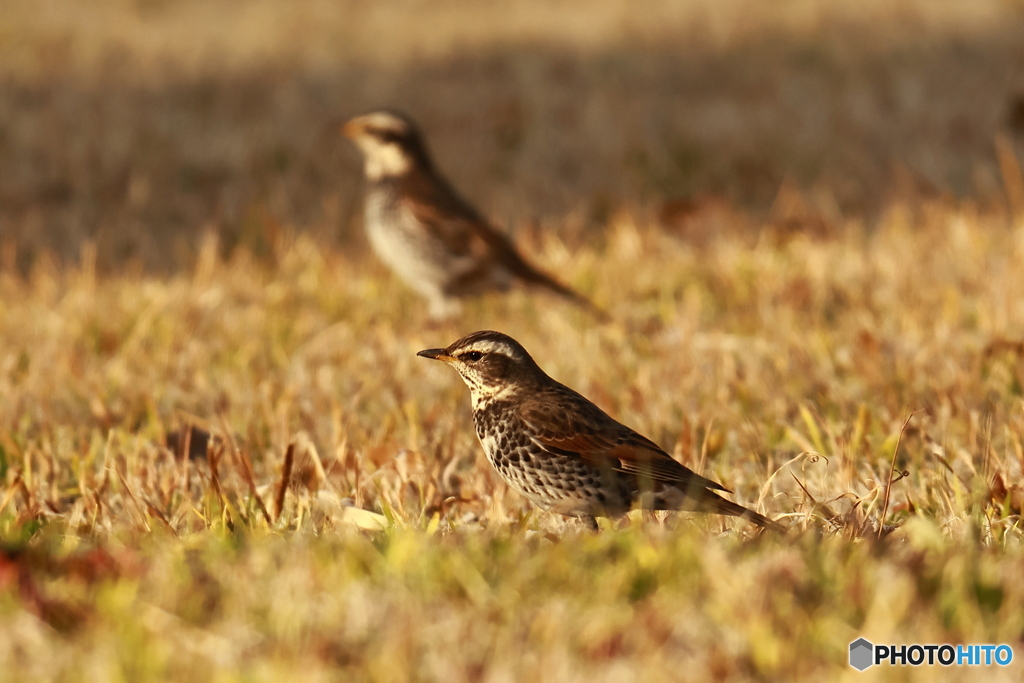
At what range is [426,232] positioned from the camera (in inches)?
290

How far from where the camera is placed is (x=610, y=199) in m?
9.09

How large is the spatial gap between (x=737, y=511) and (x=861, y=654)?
3.31 feet

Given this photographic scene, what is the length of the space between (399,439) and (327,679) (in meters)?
2.41

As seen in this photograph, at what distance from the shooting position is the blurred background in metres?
8.88

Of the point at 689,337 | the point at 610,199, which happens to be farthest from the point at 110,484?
the point at 610,199

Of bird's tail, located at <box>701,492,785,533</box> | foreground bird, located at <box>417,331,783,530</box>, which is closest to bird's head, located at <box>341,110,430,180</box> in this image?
foreground bird, located at <box>417,331,783,530</box>

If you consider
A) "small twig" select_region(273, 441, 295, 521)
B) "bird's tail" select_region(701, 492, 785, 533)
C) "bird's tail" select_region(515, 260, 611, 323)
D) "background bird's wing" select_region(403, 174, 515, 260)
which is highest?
"background bird's wing" select_region(403, 174, 515, 260)

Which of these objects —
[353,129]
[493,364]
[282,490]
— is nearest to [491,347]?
[493,364]

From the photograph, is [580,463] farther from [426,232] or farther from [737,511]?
[426,232]

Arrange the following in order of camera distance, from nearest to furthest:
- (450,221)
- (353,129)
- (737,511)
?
(737,511)
(450,221)
(353,129)

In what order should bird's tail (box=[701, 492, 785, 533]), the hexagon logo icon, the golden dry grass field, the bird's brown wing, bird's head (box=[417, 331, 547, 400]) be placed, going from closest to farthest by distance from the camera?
the hexagon logo icon → the golden dry grass field → bird's tail (box=[701, 492, 785, 533]) → bird's head (box=[417, 331, 547, 400]) → the bird's brown wing

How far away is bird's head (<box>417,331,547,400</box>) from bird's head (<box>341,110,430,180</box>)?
374 cm

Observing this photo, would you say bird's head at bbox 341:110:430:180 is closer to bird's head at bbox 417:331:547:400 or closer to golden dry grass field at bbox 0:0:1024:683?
golden dry grass field at bbox 0:0:1024:683

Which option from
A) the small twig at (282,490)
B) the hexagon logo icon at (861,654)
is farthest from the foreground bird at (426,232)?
the hexagon logo icon at (861,654)
